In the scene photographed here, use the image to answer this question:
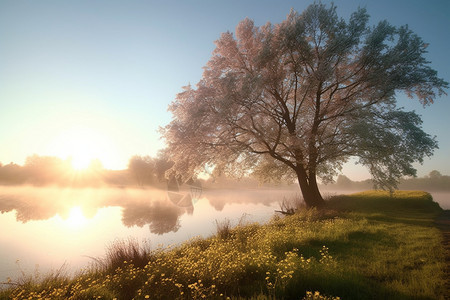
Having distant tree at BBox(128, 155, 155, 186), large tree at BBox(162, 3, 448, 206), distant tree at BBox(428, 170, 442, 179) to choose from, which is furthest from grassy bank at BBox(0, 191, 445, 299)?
distant tree at BBox(428, 170, 442, 179)

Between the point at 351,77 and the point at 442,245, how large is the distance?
14079mm

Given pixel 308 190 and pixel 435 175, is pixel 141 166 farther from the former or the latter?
pixel 435 175

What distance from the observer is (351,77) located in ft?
60.0

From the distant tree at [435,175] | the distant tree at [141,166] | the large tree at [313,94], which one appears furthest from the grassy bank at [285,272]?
the distant tree at [435,175]

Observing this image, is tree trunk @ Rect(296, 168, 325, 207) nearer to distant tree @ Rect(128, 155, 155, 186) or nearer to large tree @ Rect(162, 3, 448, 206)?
large tree @ Rect(162, 3, 448, 206)

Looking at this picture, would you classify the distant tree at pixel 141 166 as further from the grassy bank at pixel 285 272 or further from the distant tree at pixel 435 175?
the distant tree at pixel 435 175

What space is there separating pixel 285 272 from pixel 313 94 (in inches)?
666

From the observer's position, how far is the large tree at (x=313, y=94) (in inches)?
615

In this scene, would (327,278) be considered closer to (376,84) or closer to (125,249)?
(125,249)

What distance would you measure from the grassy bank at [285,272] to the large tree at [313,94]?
7157 millimetres

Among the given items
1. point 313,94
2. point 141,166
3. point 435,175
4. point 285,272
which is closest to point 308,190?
point 313,94

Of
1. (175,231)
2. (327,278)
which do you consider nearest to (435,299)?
(327,278)

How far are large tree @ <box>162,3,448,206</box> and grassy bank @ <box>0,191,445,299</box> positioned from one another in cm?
716

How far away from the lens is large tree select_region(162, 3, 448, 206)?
15609mm
